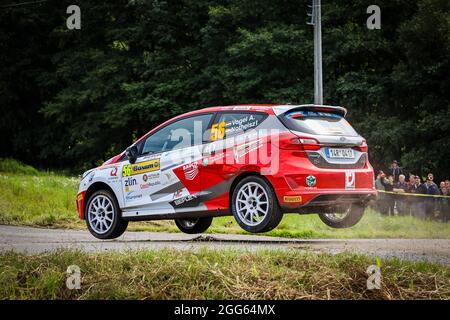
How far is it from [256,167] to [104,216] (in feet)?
9.42

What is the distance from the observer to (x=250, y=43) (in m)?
28.3

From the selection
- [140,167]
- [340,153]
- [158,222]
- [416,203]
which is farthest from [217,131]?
[416,203]

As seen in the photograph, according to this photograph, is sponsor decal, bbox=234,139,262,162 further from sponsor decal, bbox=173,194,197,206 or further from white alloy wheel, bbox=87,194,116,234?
white alloy wheel, bbox=87,194,116,234

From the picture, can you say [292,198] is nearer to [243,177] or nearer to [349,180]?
[243,177]

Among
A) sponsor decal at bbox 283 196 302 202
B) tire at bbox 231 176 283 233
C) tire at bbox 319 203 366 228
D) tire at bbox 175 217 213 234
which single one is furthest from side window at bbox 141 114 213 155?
tire at bbox 319 203 366 228

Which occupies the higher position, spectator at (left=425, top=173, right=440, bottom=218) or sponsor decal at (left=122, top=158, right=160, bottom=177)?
sponsor decal at (left=122, top=158, right=160, bottom=177)

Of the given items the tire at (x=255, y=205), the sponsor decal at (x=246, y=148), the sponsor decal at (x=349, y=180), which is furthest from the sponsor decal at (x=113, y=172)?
the sponsor decal at (x=349, y=180)

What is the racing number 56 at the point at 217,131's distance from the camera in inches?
365

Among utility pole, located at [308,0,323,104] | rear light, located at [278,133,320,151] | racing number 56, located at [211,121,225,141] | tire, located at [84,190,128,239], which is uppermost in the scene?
utility pole, located at [308,0,323,104]

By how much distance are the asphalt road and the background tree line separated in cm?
1268

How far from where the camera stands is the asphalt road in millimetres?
9640

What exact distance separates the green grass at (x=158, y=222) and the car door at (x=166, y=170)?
4.58 meters

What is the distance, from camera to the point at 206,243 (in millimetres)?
11164

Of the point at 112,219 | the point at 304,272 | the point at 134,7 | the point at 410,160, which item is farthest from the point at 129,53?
the point at 304,272
